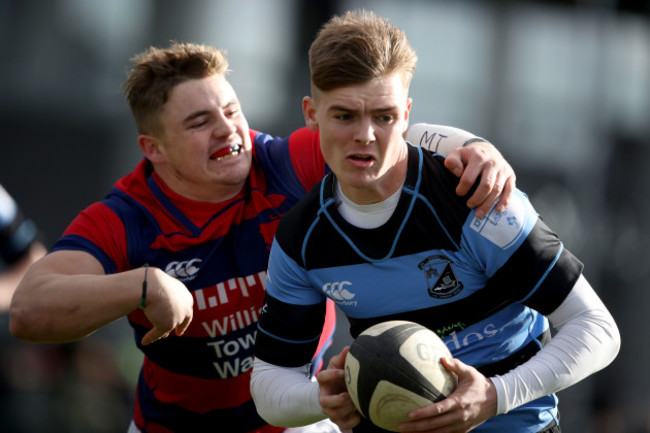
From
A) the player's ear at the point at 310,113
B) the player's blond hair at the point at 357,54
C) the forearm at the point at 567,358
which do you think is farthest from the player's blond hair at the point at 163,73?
the forearm at the point at 567,358

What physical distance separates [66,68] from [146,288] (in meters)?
6.84

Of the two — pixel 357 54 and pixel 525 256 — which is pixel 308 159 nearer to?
pixel 357 54

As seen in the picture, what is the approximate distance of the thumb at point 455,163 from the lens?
330cm

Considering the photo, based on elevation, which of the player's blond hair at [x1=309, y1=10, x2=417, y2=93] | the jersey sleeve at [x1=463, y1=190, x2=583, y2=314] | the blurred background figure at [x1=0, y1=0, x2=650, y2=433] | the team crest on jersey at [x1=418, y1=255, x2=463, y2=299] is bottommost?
the blurred background figure at [x1=0, y1=0, x2=650, y2=433]

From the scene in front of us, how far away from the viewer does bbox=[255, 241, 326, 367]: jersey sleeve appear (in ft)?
11.4

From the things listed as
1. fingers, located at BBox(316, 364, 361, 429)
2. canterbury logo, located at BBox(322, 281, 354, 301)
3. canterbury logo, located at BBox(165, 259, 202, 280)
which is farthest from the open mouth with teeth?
fingers, located at BBox(316, 364, 361, 429)

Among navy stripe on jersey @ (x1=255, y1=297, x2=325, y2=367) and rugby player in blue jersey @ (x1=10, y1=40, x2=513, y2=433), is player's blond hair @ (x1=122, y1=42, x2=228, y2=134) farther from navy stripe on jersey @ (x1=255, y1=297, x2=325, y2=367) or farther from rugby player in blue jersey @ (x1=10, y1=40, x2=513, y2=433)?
navy stripe on jersey @ (x1=255, y1=297, x2=325, y2=367)

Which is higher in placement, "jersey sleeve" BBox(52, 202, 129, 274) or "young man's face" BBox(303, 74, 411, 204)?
"young man's face" BBox(303, 74, 411, 204)

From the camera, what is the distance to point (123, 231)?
4.03 m

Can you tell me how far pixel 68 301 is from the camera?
359 centimetres

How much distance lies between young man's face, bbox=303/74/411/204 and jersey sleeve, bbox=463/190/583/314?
40 centimetres

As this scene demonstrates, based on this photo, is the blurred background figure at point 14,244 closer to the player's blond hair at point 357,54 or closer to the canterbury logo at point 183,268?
the canterbury logo at point 183,268

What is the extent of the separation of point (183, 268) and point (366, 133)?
1.37 metres

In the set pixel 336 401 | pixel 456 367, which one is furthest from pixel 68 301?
pixel 456 367
